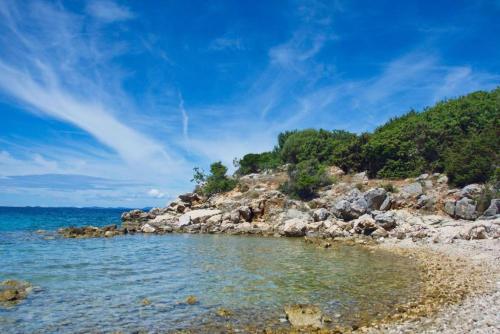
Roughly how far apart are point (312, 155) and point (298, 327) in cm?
6551

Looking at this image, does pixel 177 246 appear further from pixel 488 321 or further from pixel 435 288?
pixel 488 321

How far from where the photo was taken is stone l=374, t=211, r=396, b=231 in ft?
126

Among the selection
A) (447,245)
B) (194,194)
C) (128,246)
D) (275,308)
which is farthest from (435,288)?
(194,194)

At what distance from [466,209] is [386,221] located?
7027 millimetres

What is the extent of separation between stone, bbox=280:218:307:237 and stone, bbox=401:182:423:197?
1269 cm

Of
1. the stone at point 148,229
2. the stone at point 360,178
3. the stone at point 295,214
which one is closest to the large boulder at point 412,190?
the stone at point 360,178

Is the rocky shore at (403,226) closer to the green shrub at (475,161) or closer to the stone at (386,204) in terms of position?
the stone at (386,204)

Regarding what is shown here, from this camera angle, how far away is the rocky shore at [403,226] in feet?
43.9

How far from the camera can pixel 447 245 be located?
95.9 feet

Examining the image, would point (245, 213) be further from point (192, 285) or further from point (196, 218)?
point (192, 285)

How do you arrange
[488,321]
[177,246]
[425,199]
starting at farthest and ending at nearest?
[425,199] < [177,246] < [488,321]

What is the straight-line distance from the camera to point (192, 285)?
1930cm

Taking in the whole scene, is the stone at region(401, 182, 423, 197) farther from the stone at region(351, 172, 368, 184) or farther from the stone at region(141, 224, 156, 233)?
the stone at region(141, 224, 156, 233)

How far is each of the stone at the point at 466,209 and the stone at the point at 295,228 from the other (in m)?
14.8
